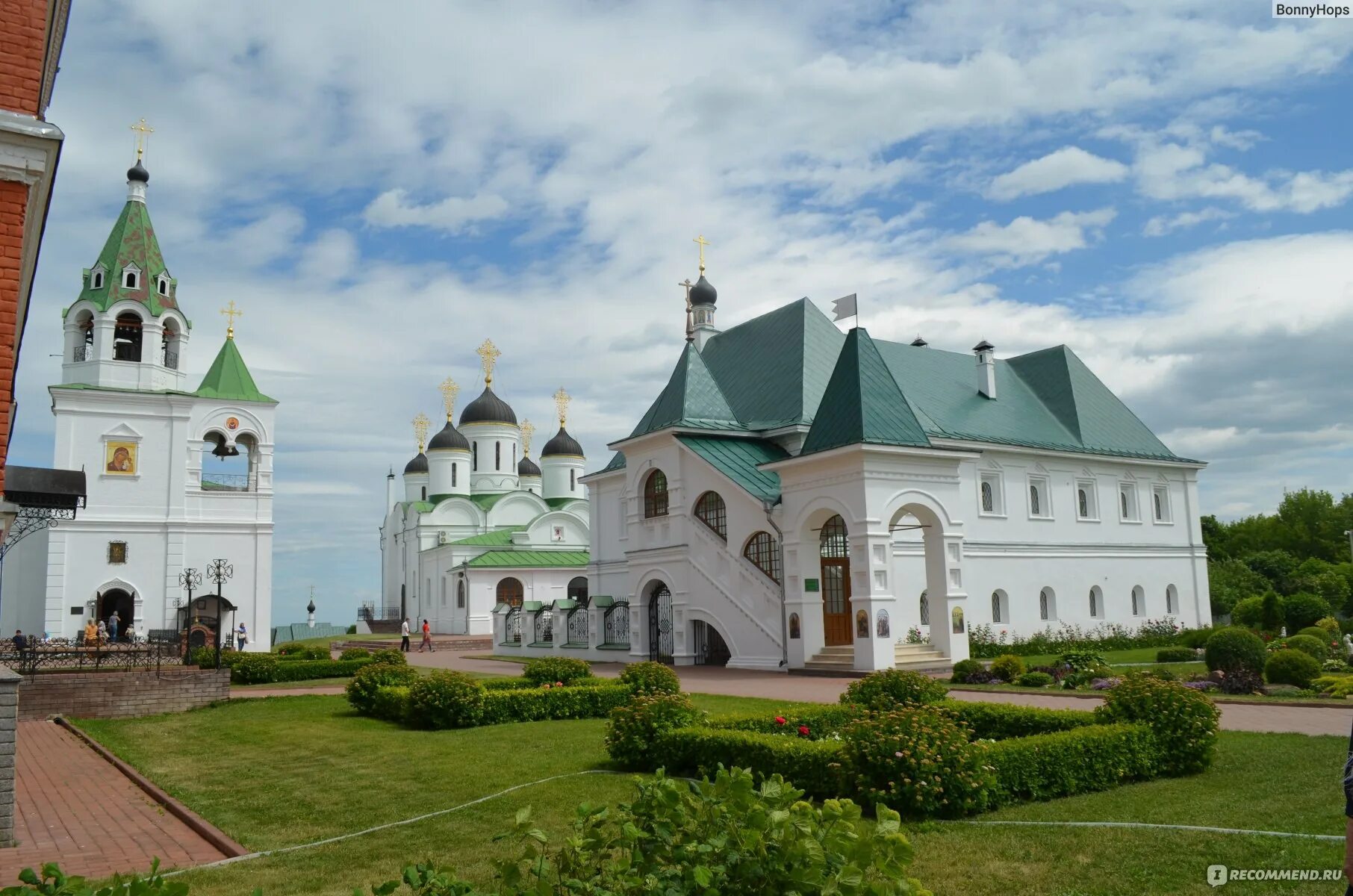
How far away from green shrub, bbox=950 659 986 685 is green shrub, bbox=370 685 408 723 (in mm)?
10345

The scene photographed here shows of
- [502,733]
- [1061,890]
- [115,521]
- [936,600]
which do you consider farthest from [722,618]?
[115,521]

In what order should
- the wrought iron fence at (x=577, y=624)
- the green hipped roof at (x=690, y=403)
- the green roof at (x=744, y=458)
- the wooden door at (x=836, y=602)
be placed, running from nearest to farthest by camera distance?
the wooden door at (x=836, y=602) → the green roof at (x=744, y=458) → the green hipped roof at (x=690, y=403) → the wrought iron fence at (x=577, y=624)

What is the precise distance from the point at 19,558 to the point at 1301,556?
223ft

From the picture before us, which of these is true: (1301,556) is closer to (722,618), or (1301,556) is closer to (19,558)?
(722,618)

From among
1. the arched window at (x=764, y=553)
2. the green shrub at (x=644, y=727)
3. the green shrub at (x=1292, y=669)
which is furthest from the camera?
the arched window at (x=764, y=553)

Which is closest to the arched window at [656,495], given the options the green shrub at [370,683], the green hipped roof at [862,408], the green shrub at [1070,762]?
the green hipped roof at [862,408]

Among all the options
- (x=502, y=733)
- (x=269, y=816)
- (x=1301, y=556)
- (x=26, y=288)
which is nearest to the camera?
(x=269, y=816)

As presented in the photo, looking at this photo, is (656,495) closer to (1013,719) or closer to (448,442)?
(1013,719)

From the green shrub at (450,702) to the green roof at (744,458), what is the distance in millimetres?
10017

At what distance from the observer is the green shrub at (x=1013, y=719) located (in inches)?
399

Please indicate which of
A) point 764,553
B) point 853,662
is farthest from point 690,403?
point 853,662

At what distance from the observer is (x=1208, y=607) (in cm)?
3553

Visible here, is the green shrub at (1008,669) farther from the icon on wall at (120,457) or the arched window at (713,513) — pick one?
the icon on wall at (120,457)

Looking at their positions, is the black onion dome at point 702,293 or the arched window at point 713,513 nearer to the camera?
the arched window at point 713,513
